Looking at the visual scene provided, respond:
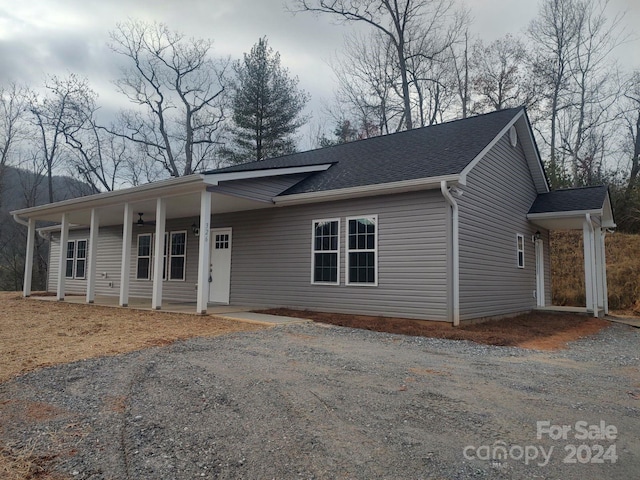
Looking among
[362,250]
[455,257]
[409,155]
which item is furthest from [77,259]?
[455,257]

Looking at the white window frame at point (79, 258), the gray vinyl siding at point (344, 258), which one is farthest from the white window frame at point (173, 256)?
the white window frame at point (79, 258)

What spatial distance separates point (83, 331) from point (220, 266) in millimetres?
5039

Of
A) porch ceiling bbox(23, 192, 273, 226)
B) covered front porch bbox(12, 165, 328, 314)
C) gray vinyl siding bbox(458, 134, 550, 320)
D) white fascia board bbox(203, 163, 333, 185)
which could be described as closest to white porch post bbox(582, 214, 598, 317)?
gray vinyl siding bbox(458, 134, 550, 320)

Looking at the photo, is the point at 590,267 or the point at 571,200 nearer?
the point at 590,267

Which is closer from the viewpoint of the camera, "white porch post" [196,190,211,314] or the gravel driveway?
the gravel driveway

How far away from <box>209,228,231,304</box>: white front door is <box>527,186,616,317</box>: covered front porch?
8.72m

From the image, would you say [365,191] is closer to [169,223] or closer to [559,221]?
[559,221]

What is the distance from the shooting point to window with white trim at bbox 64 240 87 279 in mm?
16953

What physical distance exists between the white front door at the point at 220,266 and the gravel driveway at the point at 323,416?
6290 millimetres

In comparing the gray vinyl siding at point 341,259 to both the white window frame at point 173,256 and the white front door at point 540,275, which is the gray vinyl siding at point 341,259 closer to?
the white window frame at point 173,256

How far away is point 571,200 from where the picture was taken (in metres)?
11.8

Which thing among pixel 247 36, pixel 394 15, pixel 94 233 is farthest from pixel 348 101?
pixel 94 233

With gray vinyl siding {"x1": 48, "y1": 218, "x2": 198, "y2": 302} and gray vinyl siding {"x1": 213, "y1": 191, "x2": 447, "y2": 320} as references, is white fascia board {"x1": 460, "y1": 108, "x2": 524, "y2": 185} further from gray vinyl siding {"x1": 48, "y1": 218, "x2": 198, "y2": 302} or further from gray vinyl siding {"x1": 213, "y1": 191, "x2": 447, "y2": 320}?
gray vinyl siding {"x1": 48, "y1": 218, "x2": 198, "y2": 302}

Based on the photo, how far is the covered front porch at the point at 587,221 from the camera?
11.2m
